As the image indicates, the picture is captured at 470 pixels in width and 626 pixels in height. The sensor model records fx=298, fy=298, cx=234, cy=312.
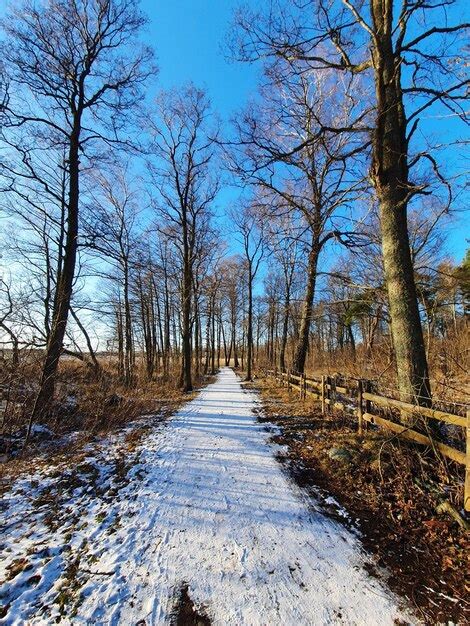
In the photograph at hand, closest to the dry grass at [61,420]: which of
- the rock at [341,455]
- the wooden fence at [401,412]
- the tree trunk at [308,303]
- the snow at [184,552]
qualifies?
the snow at [184,552]

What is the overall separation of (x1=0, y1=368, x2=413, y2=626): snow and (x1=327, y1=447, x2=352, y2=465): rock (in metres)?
0.95

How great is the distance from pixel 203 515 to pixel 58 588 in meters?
1.56

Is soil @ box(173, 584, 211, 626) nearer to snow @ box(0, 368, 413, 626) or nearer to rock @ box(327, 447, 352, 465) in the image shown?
snow @ box(0, 368, 413, 626)

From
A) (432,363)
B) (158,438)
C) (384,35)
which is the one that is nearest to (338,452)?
(158,438)

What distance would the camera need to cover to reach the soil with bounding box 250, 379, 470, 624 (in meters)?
2.51

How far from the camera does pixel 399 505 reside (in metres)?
3.68

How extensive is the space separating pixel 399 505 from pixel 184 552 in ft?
8.66

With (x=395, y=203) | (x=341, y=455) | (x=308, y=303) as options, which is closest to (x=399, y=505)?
(x=341, y=455)

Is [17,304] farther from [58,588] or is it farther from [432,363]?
[432,363]

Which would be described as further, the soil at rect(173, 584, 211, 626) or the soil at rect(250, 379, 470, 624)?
the soil at rect(250, 379, 470, 624)

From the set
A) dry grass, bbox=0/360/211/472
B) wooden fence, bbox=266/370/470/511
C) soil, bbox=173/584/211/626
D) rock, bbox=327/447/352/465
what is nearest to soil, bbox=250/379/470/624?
rock, bbox=327/447/352/465

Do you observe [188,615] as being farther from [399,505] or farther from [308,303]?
[308,303]

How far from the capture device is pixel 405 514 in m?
3.52

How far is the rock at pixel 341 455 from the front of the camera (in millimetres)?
4799
